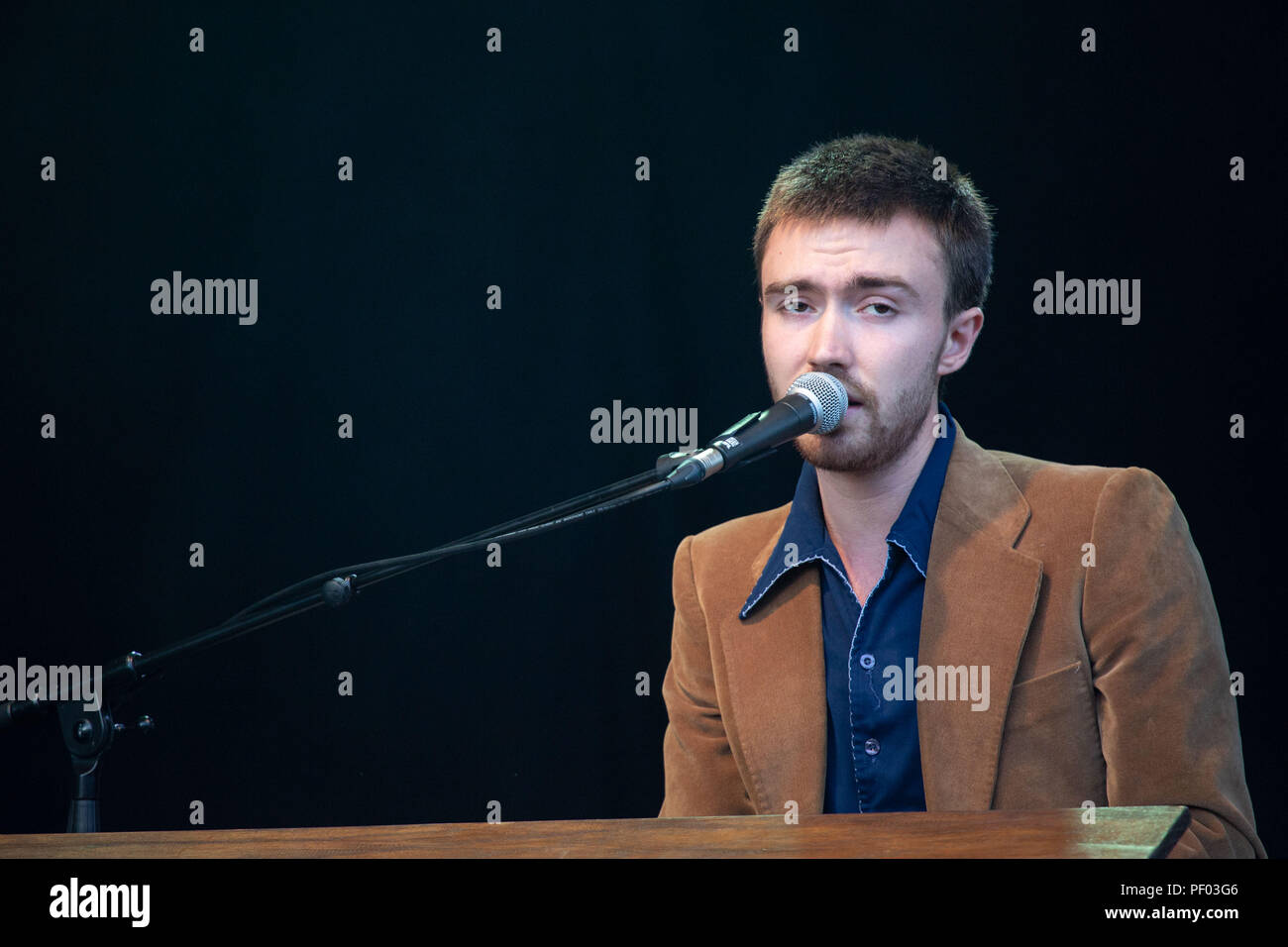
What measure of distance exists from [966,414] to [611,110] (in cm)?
95

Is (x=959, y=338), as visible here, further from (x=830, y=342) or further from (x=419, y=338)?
(x=419, y=338)

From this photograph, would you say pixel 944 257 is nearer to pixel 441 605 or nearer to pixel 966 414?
pixel 966 414

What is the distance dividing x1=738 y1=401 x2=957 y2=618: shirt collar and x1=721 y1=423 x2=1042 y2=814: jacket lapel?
0.02 metres

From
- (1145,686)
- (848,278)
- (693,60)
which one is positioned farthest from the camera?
(693,60)

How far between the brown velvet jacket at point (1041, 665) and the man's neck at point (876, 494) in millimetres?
64

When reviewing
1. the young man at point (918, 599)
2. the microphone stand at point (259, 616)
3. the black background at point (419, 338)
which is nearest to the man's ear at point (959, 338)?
the young man at point (918, 599)

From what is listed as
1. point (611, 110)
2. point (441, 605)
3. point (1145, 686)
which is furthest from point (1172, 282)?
point (441, 605)

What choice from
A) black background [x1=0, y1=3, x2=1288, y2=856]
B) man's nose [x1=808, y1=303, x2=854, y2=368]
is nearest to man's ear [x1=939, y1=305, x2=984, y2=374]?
man's nose [x1=808, y1=303, x2=854, y2=368]

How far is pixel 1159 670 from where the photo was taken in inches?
68.3

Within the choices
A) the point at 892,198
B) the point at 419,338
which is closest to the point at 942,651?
the point at 892,198

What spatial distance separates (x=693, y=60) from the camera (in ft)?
8.43

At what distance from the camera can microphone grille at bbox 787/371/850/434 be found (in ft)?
5.22

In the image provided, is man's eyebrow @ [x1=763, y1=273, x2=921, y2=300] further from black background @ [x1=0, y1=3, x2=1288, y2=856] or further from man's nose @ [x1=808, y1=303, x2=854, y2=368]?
black background @ [x1=0, y1=3, x2=1288, y2=856]

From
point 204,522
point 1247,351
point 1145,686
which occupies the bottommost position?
point 1145,686
